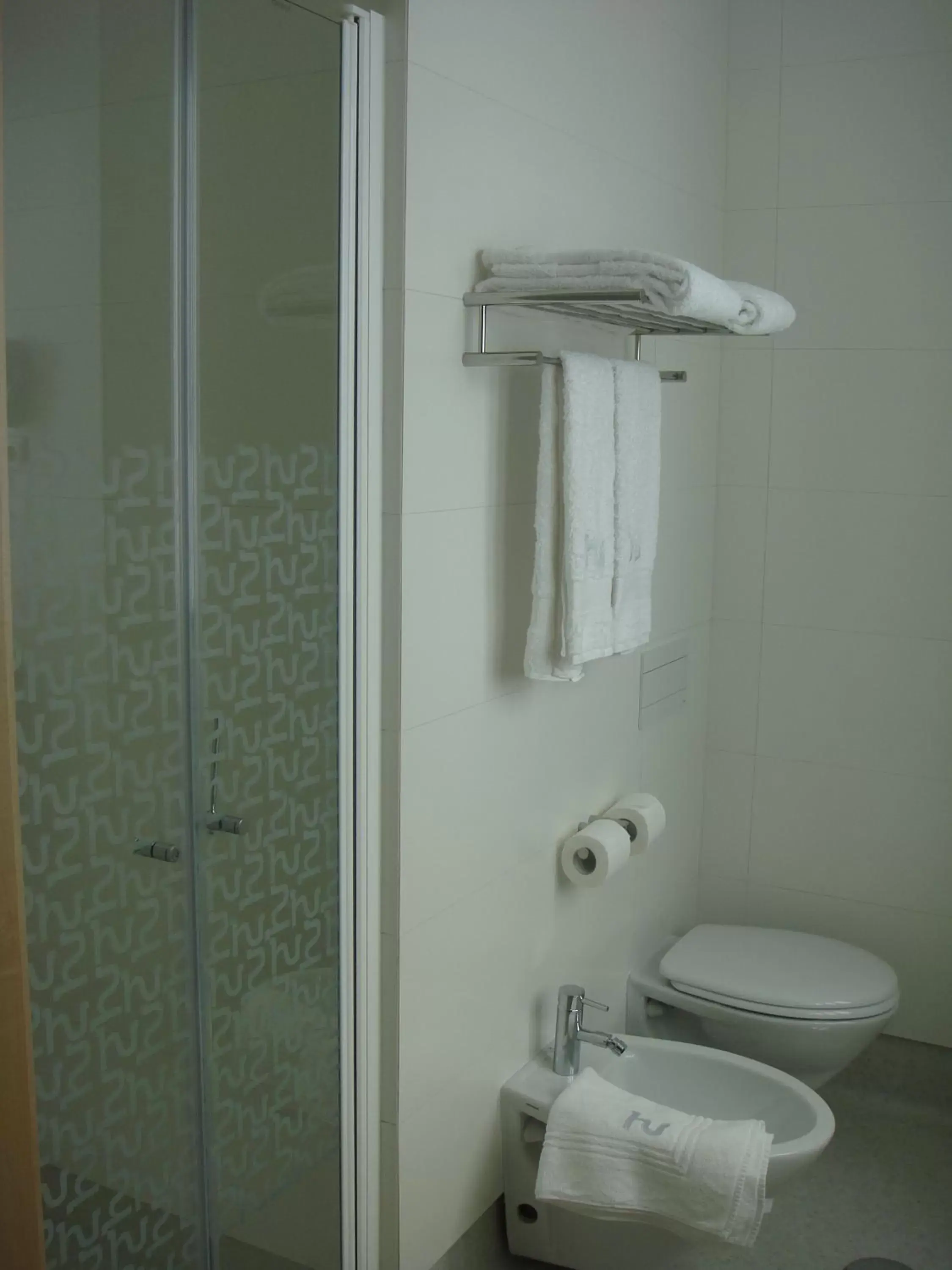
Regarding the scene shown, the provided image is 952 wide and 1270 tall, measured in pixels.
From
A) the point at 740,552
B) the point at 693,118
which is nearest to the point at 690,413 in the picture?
the point at 740,552

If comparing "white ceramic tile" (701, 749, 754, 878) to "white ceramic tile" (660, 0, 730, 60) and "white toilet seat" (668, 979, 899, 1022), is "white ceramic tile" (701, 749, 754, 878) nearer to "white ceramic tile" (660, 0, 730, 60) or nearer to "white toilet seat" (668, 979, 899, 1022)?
"white toilet seat" (668, 979, 899, 1022)

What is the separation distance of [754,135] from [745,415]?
0.61m

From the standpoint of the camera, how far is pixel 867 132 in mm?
2637

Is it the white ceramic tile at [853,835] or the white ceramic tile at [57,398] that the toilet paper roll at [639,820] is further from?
the white ceramic tile at [57,398]

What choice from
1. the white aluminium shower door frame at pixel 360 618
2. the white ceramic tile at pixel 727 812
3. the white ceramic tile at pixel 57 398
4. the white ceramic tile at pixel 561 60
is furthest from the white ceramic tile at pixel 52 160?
the white ceramic tile at pixel 727 812

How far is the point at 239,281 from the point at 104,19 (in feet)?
1.00

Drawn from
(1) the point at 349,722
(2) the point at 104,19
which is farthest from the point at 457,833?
(2) the point at 104,19

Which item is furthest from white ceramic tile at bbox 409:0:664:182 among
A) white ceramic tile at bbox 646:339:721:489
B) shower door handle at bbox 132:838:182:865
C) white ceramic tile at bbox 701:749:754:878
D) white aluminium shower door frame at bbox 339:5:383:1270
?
white ceramic tile at bbox 701:749:754:878

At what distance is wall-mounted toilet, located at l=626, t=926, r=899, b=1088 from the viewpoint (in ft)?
7.95

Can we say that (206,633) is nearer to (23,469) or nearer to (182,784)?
(182,784)

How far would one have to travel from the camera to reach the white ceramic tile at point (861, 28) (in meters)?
2.55

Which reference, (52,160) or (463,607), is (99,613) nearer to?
(52,160)

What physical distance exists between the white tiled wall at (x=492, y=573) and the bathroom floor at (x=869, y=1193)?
0.37 m

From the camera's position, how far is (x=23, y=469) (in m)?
1.18
